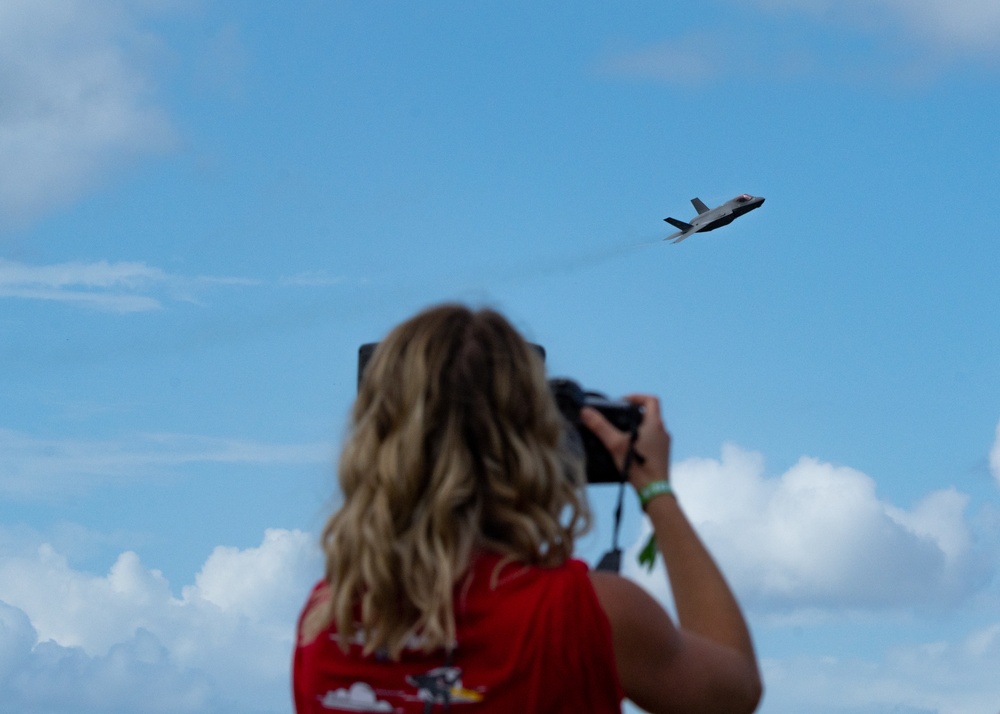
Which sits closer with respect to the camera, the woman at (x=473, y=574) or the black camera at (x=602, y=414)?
the woman at (x=473, y=574)

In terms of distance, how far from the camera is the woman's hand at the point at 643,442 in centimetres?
400

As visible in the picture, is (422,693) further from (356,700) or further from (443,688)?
(356,700)

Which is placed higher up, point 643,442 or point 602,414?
point 602,414

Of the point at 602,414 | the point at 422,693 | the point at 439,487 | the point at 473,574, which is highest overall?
the point at 602,414

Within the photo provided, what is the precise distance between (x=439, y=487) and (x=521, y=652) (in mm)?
551

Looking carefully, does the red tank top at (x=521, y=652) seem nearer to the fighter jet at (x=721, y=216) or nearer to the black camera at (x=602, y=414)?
the black camera at (x=602, y=414)

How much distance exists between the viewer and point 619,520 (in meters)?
4.11

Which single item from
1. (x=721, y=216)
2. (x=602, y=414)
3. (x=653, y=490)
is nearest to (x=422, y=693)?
(x=653, y=490)

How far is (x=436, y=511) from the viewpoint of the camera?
11.1ft

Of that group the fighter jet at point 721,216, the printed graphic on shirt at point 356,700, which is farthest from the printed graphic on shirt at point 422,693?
the fighter jet at point 721,216

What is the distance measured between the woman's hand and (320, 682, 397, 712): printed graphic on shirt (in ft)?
3.79

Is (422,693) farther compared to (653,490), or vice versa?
(653,490)

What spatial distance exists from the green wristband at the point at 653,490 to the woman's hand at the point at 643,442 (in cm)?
2

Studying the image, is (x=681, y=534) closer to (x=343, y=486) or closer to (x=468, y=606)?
(x=468, y=606)
